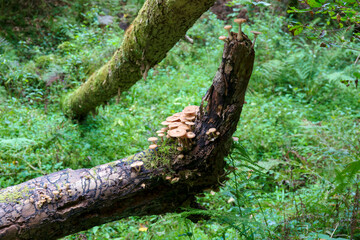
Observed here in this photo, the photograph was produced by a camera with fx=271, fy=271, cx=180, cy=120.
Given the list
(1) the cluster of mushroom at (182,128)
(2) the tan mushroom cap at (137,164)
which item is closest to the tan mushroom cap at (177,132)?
(1) the cluster of mushroom at (182,128)

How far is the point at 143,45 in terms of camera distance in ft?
10.3

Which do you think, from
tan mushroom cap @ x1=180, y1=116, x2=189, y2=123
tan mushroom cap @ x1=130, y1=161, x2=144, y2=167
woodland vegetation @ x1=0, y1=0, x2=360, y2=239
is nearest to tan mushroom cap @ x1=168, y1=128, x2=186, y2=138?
tan mushroom cap @ x1=180, y1=116, x2=189, y2=123

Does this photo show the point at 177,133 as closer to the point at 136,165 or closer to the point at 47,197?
the point at 136,165

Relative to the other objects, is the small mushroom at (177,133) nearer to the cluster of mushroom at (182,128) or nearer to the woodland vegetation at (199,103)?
the cluster of mushroom at (182,128)

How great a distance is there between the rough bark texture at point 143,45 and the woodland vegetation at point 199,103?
452 mm

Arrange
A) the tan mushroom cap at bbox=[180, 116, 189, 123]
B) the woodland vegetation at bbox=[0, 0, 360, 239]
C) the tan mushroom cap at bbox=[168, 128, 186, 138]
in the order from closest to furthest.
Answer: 1. the tan mushroom cap at bbox=[168, 128, 186, 138]
2. the tan mushroom cap at bbox=[180, 116, 189, 123]
3. the woodland vegetation at bbox=[0, 0, 360, 239]

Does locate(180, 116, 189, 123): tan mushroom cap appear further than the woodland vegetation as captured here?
No

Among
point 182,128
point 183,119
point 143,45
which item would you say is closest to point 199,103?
point 143,45

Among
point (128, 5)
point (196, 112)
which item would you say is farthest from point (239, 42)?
point (128, 5)

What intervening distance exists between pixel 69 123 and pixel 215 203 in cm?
313

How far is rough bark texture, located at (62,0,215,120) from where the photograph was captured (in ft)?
8.00

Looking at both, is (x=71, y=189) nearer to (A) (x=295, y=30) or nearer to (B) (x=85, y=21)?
(A) (x=295, y=30)

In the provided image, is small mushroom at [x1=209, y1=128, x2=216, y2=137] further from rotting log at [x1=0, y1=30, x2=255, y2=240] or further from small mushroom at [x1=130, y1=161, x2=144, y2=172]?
small mushroom at [x1=130, y1=161, x2=144, y2=172]

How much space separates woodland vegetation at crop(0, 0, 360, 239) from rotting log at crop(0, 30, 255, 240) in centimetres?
19
